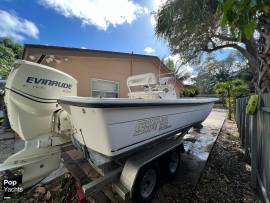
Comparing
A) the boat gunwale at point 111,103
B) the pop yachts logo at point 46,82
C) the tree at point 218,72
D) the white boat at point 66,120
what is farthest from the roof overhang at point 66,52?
the tree at point 218,72

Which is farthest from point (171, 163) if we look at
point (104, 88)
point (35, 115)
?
point (104, 88)

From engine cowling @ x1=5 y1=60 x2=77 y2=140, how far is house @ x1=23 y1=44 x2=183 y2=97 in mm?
3036

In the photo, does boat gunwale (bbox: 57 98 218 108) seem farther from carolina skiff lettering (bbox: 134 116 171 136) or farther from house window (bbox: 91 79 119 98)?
house window (bbox: 91 79 119 98)

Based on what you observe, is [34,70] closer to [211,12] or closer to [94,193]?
[94,193]

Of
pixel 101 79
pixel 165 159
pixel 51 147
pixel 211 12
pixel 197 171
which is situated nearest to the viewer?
pixel 51 147

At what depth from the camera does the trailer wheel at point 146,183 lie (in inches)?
92.0

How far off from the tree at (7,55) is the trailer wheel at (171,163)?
41.5ft

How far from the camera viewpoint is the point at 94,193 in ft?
6.79

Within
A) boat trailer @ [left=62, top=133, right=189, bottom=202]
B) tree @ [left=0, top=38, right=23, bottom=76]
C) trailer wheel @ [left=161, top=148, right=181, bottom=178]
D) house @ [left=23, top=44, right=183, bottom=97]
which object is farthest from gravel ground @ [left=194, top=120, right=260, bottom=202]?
tree @ [left=0, top=38, right=23, bottom=76]

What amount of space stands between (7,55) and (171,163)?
2332 centimetres

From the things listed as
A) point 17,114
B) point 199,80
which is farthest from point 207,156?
point 199,80

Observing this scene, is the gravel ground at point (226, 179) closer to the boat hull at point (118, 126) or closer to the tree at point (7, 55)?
the boat hull at point (118, 126)

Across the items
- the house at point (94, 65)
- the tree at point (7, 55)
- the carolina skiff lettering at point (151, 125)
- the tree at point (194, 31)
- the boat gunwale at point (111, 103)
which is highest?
the tree at point (7, 55)

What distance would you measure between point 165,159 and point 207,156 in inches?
72.3
